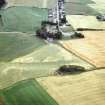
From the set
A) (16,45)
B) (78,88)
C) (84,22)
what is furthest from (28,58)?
(84,22)

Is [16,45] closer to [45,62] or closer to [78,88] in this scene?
[45,62]

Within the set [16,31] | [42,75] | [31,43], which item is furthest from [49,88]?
[16,31]

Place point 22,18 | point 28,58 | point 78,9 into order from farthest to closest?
point 78,9 → point 22,18 → point 28,58

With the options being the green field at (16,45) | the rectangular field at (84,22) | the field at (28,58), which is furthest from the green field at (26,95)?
the rectangular field at (84,22)

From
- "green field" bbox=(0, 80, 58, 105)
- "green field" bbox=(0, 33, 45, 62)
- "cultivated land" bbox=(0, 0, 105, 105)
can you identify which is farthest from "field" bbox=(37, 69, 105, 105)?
"green field" bbox=(0, 33, 45, 62)

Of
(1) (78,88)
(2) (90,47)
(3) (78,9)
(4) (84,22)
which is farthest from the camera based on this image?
(3) (78,9)

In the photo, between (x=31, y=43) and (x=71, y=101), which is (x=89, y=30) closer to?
(x=31, y=43)

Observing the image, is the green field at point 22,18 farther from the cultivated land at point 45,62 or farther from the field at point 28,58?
the field at point 28,58
